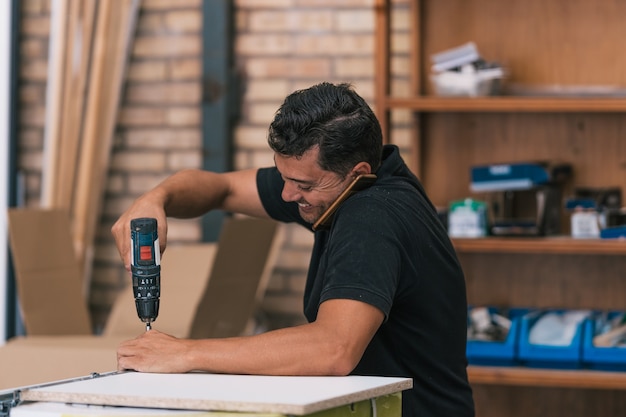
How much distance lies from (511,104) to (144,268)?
1.79 meters

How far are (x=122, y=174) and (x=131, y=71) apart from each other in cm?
42

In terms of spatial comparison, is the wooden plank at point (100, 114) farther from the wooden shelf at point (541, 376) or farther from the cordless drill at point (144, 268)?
the cordless drill at point (144, 268)

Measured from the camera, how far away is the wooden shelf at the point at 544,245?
347 cm

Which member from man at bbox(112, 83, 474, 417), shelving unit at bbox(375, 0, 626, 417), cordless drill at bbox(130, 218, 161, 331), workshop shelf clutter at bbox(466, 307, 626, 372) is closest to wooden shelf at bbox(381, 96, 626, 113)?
shelving unit at bbox(375, 0, 626, 417)

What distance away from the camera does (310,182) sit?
88.0 inches

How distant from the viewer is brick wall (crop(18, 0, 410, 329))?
4219 millimetres

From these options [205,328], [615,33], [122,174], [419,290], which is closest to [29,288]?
[205,328]

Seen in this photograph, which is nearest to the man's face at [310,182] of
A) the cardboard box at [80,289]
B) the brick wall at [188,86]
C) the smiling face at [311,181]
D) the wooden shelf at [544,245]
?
the smiling face at [311,181]

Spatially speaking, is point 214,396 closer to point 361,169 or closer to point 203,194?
point 361,169

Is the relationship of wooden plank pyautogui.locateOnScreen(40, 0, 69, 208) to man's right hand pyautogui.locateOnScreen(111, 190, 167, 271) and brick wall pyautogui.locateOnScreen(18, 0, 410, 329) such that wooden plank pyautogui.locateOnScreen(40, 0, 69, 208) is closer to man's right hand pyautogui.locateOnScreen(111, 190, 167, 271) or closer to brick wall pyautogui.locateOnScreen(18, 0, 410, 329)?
brick wall pyautogui.locateOnScreen(18, 0, 410, 329)

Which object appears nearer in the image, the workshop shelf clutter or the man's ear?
the man's ear

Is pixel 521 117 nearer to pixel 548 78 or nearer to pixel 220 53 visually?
pixel 548 78

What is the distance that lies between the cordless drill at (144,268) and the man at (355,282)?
4.0 inches

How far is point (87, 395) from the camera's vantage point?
169cm
